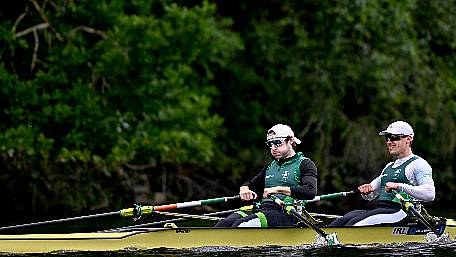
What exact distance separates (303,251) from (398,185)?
1.52 m

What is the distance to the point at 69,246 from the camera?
14.3 metres

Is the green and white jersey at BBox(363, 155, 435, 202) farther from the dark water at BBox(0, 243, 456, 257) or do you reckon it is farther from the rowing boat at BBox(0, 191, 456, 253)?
the dark water at BBox(0, 243, 456, 257)

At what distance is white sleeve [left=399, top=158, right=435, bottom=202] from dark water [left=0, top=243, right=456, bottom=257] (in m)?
0.64

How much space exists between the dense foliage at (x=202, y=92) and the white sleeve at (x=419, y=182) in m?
10.1

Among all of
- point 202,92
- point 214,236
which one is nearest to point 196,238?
point 214,236

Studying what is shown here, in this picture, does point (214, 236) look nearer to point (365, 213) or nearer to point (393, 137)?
point (365, 213)

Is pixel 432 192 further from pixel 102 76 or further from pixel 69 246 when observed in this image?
pixel 102 76

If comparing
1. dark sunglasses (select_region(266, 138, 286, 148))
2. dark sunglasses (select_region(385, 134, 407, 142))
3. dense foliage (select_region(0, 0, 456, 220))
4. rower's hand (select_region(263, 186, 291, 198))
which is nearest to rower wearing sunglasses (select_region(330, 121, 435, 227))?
dark sunglasses (select_region(385, 134, 407, 142))

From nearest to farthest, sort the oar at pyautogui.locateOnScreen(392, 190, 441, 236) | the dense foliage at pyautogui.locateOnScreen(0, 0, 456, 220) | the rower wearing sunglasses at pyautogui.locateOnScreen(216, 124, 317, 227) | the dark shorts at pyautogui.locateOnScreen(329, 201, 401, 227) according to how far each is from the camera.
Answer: the oar at pyautogui.locateOnScreen(392, 190, 441, 236) → the rower wearing sunglasses at pyautogui.locateOnScreen(216, 124, 317, 227) → the dark shorts at pyautogui.locateOnScreen(329, 201, 401, 227) → the dense foliage at pyautogui.locateOnScreen(0, 0, 456, 220)

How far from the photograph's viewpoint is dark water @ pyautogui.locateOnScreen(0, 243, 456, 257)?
46.4 feet

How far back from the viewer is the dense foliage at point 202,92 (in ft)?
80.5

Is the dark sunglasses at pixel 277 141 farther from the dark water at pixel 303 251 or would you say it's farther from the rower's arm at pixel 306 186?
the dark water at pixel 303 251

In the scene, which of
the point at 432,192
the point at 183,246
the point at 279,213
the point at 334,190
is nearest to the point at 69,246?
the point at 183,246

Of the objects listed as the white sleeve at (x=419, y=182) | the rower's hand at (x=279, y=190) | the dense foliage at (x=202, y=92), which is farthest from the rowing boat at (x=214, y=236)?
the dense foliage at (x=202, y=92)
